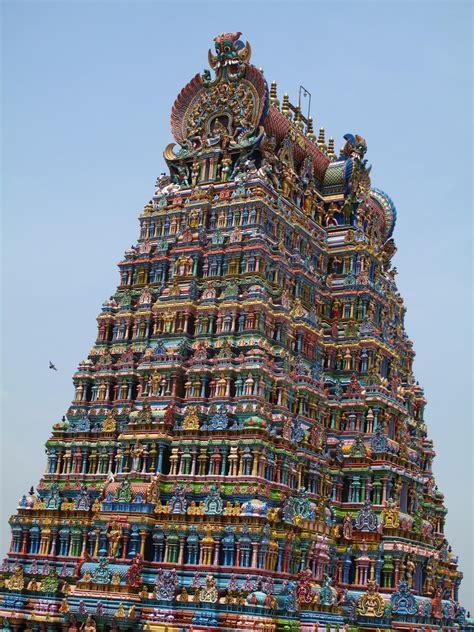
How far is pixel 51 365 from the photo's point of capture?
53.6m

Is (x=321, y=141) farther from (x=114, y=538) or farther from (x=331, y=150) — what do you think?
(x=114, y=538)

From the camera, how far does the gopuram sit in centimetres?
4353

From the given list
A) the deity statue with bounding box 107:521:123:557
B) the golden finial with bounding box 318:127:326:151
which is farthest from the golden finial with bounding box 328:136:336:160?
the deity statue with bounding box 107:521:123:557

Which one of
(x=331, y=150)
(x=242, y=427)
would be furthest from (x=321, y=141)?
(x=242, y=427)

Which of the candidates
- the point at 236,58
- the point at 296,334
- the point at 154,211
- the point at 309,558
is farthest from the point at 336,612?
the point at 236,58

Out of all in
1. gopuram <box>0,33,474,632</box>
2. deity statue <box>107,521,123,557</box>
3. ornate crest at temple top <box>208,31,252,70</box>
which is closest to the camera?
gopuram <box>0,33,474,632</box>

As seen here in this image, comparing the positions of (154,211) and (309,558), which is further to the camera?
(154,211)

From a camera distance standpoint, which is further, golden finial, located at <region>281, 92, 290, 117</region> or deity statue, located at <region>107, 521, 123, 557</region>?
golden finial, located at <region>281, 92, 290, 117</region>

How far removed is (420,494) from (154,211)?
23.6 meters

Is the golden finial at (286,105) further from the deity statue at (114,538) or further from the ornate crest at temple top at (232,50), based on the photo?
the deity statue at (114,538)

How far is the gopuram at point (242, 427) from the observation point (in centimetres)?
4353

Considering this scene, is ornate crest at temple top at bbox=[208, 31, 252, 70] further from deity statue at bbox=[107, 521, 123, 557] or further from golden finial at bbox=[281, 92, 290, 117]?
deity statue at bbox=[107, 521, 123, 557]

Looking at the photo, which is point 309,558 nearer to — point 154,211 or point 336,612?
point 336,612

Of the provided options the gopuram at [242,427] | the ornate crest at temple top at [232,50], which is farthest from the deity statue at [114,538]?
the ornate crest at temple top at [232,50]
